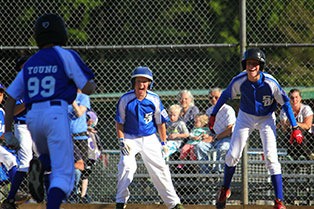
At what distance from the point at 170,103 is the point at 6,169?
A: 9.38 ft

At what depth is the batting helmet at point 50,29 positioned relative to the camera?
21.9 ft

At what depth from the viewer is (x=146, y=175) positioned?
11.2 meters

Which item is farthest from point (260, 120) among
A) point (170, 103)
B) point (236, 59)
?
point (236, 59)

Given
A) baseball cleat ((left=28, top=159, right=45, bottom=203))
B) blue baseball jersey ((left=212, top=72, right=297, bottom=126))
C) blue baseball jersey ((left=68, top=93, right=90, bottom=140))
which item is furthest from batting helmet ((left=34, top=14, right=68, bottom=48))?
blue baseball jersey ((left=68, top=93, right=90, bottom=140))

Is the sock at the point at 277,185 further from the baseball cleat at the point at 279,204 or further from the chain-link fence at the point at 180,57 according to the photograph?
the chain-link fence at the point at 180,57

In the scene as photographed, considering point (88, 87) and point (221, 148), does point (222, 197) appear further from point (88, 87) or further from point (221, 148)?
point (88, 87)

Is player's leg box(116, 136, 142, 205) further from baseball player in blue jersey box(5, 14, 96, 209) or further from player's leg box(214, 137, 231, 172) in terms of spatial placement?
baseball player in blue jersey box(5, 14, 96, 209)

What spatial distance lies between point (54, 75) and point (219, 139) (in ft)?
16.7

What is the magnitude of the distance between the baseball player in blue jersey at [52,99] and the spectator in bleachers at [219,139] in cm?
474

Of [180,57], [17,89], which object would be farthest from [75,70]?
[180,57]

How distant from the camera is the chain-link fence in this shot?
1107 centimetres

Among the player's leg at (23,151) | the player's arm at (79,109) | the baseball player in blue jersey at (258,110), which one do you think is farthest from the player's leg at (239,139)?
the player's leg at (23,151)

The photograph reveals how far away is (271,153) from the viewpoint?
31.0ft

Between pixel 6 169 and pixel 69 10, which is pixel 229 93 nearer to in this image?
pixel 6 169
